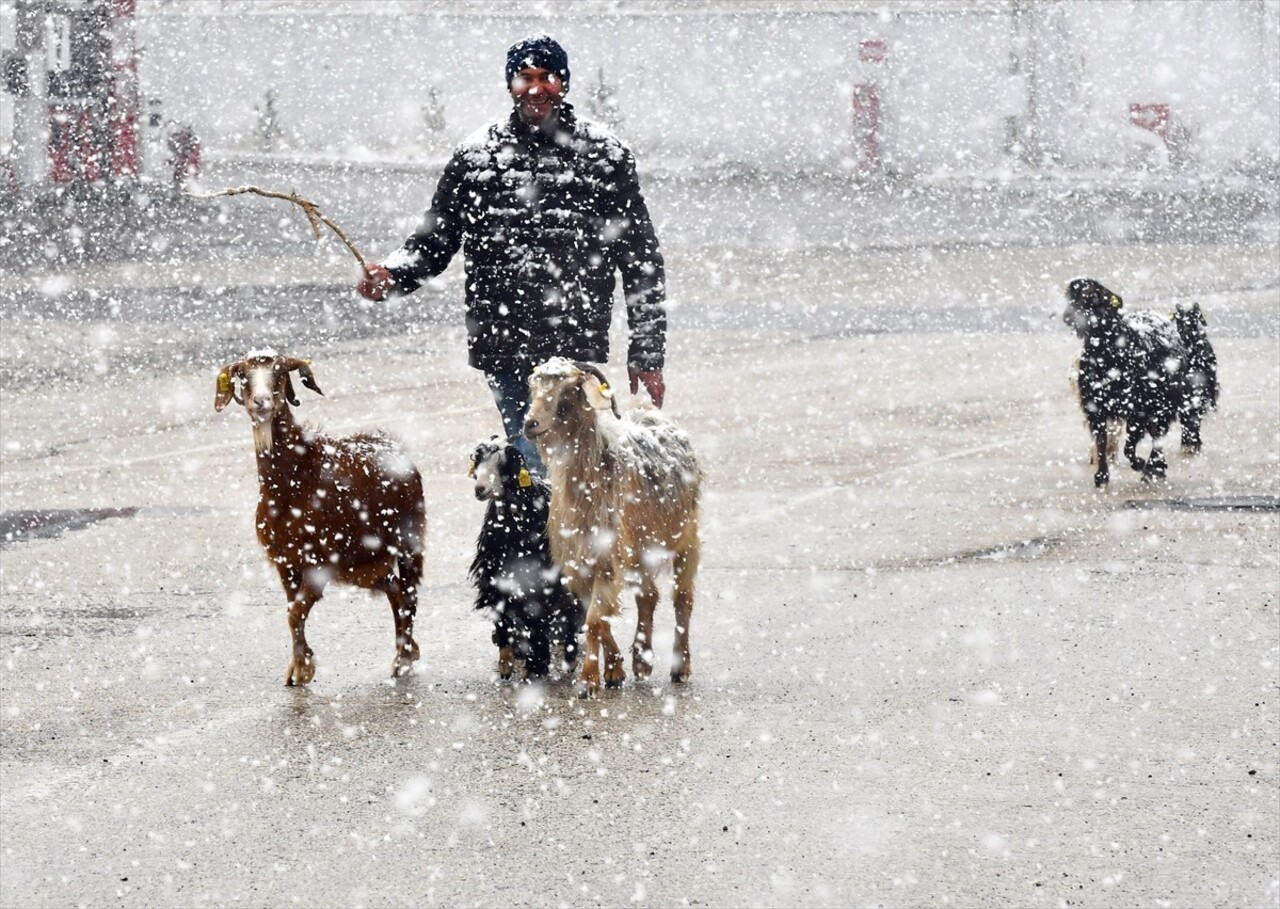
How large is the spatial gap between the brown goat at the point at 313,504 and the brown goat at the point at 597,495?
2.12ft

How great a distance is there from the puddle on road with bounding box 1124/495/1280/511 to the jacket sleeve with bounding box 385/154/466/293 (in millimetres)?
5591

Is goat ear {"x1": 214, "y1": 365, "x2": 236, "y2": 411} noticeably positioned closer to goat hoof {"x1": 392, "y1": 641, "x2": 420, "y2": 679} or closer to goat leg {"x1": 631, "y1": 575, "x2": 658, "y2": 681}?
goat hoof {"x1": 392, "y1": 641, "x2": 420, "y2": 679}

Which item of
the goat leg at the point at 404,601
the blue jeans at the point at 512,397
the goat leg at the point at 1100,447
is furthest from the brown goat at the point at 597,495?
the goat leg at the point at 1100,447

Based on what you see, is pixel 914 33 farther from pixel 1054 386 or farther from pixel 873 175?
pixel 1054 386

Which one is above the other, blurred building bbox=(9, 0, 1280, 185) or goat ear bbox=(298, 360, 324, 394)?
blurred building bbox=(9, 0, 1280, 185)

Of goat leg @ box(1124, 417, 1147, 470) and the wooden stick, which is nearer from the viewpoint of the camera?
the wooden stick

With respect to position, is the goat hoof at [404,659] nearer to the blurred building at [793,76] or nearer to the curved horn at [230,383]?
the curved horn at [230,383]

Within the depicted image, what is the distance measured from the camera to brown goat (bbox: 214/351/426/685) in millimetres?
7375

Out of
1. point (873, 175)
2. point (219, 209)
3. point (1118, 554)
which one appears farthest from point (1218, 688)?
point (873, 175)

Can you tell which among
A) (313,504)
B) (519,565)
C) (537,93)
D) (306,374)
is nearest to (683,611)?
(519,565)

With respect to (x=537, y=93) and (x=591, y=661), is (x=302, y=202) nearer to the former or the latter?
(x=537, y=93)

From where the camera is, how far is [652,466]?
757 cm

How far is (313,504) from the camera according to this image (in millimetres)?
7461

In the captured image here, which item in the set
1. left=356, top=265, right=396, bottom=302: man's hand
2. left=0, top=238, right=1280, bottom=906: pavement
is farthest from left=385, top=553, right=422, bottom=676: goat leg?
left=356, top=265, right=396, bottom=302: man's hand
